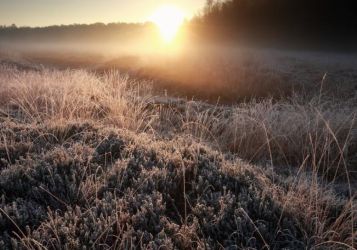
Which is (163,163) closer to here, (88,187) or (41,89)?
(88,187)

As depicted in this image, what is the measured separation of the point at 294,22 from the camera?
1238 inches

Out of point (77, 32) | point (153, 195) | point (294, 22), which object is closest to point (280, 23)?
point (294, 22)

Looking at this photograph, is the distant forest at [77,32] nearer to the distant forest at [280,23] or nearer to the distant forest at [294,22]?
the distant forest at [280,23]

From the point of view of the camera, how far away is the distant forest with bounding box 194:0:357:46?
100 feet

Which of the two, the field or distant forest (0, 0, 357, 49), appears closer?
the field

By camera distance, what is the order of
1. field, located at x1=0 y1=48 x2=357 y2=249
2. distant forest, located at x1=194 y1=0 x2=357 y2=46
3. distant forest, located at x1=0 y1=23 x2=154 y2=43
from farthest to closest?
distant forest, located at x1=0 y1=23 x2=154 y2=43, distant forest, located at x1=194 y1=0 x2=357 y2=46, field, located at x1=0 y1=48 x2=357 y2=249

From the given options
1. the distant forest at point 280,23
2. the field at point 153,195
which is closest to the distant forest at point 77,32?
the distant forest at point 280,23

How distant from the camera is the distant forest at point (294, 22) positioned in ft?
100

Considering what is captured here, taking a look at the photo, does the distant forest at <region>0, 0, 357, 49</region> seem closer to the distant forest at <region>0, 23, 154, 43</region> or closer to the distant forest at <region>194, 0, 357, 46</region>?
the distant forest at <region>194, 0, 357, 46</region>

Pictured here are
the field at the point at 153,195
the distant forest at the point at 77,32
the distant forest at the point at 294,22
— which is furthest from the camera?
the distant forest at the point at 77,32

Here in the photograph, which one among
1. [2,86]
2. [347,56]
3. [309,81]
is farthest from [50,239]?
[347,56]

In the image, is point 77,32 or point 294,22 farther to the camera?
point 77,32

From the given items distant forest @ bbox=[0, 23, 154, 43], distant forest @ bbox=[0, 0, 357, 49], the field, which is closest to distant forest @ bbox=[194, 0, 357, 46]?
distant forest @ bbox=[0, 0, 357, 49]

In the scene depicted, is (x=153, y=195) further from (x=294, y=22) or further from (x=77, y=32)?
(x=77, y=32)
